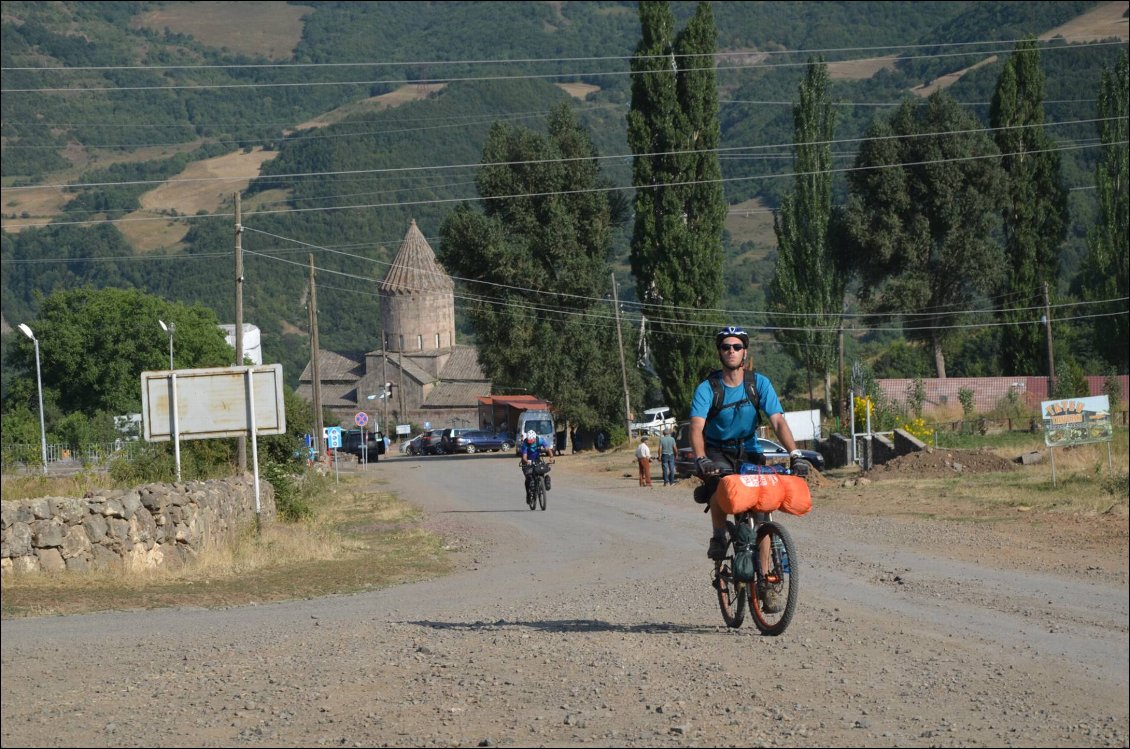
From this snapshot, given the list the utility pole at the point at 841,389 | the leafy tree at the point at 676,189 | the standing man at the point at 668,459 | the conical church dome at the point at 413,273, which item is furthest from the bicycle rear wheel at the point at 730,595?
the conical church dome at the point at 413,273

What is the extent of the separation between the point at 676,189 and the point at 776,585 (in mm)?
55483

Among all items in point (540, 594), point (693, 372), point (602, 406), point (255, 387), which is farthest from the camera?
point (602, 406)

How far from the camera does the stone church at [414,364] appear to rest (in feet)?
399

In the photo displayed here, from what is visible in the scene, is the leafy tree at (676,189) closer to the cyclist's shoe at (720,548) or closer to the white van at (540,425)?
the white van at (540,425)

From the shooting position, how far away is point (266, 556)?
1856 cm

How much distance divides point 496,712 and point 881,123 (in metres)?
70.4

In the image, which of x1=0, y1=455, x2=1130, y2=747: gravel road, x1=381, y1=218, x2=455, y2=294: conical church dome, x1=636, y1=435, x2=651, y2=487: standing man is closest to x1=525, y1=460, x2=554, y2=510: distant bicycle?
x1=636, y1=435, x2=651, y2=487: standing man

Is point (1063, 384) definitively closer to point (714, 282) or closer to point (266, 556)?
point (714, 282)

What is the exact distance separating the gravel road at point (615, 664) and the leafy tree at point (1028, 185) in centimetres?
5492

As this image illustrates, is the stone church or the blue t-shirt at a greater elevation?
the stone church

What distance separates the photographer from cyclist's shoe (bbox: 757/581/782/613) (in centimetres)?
945

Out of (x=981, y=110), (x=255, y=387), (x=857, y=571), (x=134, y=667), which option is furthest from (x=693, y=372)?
(x=981, y=110)

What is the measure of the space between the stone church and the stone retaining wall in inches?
3932

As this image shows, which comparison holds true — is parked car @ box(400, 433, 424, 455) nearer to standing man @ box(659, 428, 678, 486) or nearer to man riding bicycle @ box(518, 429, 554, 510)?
standing man @ box(659, 428, 678, 486)
